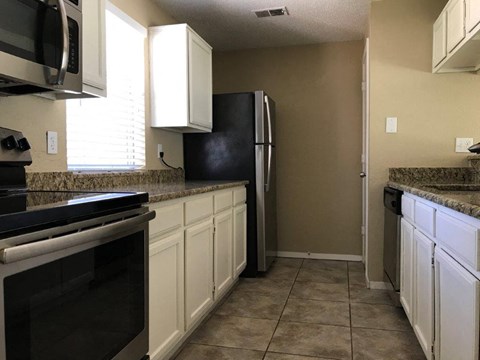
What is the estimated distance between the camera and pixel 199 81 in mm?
3176

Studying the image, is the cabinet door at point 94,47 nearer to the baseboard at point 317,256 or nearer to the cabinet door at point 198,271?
the cabinet door at point 198,271

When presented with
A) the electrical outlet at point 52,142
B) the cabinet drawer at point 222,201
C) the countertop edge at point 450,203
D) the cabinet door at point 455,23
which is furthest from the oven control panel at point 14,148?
the cabinet door at point 455,23

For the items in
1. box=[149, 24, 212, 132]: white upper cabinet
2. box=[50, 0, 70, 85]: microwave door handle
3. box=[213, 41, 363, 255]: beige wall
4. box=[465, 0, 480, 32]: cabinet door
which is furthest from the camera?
box=[213, 41, 363, 255]: beige wall

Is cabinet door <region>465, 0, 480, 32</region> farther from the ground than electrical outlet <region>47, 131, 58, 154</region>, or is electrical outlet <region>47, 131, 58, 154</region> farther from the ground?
cabinet door <region>465, 0, 480, 32</region>

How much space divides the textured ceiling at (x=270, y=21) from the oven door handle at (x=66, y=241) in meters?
2.30

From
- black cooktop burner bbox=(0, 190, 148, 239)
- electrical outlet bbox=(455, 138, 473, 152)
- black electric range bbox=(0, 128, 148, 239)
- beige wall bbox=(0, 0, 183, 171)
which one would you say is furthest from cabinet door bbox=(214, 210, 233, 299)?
electrical outlet bbox=(455, 138, 473, 152)

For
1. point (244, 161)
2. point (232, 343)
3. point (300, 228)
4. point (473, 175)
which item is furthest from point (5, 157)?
point (300, 228)

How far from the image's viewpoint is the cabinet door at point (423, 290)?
1.76 metres

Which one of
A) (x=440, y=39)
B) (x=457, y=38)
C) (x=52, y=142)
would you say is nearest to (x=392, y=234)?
(x=457, y=38)

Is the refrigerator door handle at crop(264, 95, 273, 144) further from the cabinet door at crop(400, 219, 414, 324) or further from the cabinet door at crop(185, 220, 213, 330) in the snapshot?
the cabinet door at crop(400, 219, 414, 324)

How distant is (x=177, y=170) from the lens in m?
3.50

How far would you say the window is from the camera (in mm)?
2303

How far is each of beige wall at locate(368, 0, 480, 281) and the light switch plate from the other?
0.10 feet

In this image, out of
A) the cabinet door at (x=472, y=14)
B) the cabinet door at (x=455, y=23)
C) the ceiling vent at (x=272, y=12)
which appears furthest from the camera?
the ceiling vent at (x=272, y=12)
